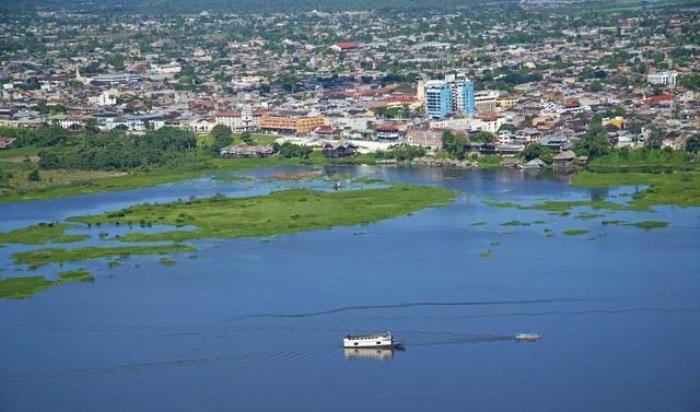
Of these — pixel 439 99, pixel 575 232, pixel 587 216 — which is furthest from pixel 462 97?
pixel 575 232

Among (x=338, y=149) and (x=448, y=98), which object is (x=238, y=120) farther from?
(x=338, y=149)

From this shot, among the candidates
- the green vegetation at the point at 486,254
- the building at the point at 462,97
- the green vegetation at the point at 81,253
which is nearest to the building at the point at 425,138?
the building at the point at 462,97

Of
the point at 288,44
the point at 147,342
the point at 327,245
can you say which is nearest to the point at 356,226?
the point at 327,245

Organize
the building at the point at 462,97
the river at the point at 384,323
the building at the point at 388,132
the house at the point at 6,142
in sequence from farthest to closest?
1. the building at the point at 462,97
2. the house at the point at 6,142
3. the building at the point at 388,132
4. the river at the point at 384,323

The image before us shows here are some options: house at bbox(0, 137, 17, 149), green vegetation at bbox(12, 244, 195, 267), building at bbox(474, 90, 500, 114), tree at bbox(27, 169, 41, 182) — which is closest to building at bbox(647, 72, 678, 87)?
building at bbox(474, 90, 500, 114)

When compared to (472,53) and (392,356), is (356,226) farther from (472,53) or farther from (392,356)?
(472,53)

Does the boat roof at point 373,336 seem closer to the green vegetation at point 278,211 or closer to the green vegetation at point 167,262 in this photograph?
the green vegetation at point 167,262
